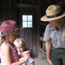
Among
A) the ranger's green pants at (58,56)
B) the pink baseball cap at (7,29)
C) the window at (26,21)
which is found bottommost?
the ranger's green pants at (58,56)

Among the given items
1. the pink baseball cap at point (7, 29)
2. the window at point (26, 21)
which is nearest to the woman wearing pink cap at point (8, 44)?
the pink baseball cap at point (7, 29)

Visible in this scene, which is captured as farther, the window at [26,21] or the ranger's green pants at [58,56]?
the window at [26,21]

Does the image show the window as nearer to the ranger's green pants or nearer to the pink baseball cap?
the ranger's green pants

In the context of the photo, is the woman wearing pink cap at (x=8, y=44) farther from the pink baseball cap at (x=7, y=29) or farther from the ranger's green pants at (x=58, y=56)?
the ranger's green pants at (x=58, y=56)

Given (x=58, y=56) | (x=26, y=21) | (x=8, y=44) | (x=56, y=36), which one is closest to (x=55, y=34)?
(x=56, y=36)

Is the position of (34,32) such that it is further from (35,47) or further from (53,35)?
(53,35)

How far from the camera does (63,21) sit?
2.85 m

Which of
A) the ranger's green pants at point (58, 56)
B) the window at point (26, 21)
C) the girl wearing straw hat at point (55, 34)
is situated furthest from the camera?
the window at point (26, 21)

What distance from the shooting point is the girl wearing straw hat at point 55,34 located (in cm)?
278

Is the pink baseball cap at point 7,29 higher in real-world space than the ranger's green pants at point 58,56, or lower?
higher

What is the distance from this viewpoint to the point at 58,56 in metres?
2.97

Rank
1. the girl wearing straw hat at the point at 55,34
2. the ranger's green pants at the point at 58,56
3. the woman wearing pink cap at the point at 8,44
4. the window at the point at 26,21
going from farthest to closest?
the window at the point at 26,21 → the ranger's green pants at the point at 58,56 → the girl wearing straw hat at the point at 55,34 → the woman wearing pink cap at the point at 8,44

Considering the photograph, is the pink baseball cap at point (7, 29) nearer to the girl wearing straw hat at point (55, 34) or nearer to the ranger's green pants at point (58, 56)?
the girl wearing straw hat at point (55, 34)

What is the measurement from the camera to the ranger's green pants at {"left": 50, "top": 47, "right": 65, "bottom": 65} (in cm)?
292
